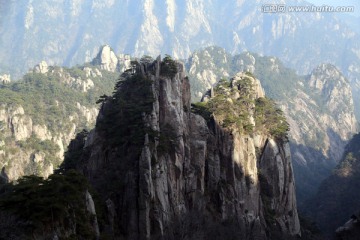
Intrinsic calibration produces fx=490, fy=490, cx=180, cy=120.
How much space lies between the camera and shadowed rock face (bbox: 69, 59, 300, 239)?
42062 millimetres

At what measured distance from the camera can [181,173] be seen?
49281 mm

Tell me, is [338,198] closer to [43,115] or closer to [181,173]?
[181,173]

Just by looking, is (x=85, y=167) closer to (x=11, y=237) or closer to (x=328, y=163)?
(x=11, y=237)

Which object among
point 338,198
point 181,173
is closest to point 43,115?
point 338,198

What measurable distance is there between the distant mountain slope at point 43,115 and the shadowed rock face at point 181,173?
63.1m

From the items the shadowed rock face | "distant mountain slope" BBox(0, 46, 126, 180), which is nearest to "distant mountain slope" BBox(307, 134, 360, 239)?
the shadowed rock face

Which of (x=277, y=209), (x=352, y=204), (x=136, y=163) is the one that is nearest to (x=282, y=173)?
(x=277, y=209)

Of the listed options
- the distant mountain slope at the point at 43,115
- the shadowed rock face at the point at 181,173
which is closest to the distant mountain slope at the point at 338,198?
the shadowed rock face at the point at 181,173

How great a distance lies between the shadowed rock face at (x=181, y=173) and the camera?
42.1m

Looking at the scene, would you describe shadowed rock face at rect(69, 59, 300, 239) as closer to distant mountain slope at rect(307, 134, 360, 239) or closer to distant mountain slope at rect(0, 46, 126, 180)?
distant mountain slope at rect(307, 134, 360, 239)

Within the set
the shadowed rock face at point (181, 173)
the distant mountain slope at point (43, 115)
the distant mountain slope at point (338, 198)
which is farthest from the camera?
the distant mountain slope at point (43, 115)

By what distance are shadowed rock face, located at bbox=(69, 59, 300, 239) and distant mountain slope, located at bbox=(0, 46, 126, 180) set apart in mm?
63127

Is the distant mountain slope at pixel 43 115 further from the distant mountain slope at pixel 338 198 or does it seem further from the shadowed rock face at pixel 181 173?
the shadowed rock face at pixel 181 173

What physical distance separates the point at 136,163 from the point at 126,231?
5994 mm
